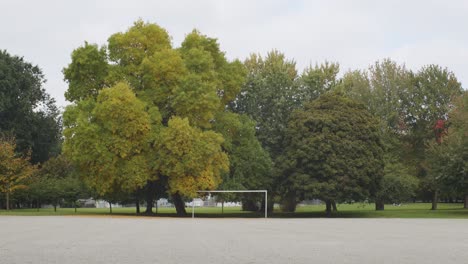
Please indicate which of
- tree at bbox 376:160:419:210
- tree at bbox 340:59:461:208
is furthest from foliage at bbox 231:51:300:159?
tree at bbox 376:160:419:210

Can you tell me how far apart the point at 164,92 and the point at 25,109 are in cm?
2470

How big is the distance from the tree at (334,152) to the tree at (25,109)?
29286mm

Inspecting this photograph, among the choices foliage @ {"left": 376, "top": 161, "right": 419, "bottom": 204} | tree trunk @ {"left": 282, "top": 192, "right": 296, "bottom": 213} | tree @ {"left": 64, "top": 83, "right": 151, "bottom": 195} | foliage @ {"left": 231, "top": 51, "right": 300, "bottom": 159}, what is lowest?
tree trunk @ {"left": 282, "top": 192, "right": 296, "bottom": 213}

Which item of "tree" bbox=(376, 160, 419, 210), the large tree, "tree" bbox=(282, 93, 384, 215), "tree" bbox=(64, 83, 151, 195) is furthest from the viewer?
"tree" bbox=(376, 160, 419, 210)

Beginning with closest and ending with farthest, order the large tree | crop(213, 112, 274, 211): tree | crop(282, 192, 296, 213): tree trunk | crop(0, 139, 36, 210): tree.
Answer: the large tree
crop(213, 112, 274, 211): tree
crop(282, 192, 296, 213): tree trunk
crop(0, 139, 36, 210): tree

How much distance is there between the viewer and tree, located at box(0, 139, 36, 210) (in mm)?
51906

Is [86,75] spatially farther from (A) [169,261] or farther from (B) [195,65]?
(A) [169,261]

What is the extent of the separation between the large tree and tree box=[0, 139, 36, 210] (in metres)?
9.15

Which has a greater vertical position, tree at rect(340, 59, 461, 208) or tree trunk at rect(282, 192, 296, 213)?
tree at rect(340, 59, 461, 208)

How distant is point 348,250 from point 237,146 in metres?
34.7

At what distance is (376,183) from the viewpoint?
47938 millimetres

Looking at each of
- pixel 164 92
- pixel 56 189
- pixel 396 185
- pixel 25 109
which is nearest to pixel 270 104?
pixel 164 92

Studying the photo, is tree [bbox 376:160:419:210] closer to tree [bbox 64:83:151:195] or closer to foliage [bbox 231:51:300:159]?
foliage [bbox 231:51:300:159]

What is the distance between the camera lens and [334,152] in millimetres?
46344
